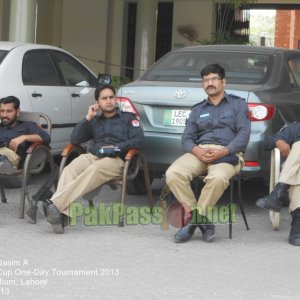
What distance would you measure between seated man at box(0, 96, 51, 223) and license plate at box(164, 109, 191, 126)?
112 centimetres

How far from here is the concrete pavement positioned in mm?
5172

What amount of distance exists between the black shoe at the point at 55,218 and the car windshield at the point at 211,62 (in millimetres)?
1954

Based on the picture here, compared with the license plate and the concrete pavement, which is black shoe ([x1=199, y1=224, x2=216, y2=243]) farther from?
the license plate

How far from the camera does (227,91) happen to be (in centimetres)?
716

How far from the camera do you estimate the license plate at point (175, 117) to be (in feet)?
24.0

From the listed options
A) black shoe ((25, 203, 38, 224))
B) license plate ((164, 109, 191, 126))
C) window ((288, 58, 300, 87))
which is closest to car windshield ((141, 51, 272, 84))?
window ((288, 58, 300, 87))

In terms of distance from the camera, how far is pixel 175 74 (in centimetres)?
792

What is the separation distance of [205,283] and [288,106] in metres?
2.68

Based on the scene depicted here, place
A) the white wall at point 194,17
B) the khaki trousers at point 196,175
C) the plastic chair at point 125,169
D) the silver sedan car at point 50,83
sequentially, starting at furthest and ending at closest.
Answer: the white wall at point 194,17, the silver sedan car at point 50,83, the plastic chair at point 125,169, the khaki trousers at point 196,175

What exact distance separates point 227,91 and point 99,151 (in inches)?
49.9

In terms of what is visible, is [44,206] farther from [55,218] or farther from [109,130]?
[109,130]

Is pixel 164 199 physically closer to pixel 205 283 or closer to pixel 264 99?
pixel 264 99

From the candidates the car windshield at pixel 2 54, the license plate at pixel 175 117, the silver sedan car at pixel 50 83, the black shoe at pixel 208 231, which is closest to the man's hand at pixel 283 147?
the black shoe at pixel 208 231

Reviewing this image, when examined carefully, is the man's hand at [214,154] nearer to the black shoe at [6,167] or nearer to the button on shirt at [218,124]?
the button on shirt at [218,124]
